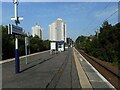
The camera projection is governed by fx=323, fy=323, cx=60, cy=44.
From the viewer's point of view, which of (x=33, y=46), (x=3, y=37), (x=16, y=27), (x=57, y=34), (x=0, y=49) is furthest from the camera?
(x=57, y=34)

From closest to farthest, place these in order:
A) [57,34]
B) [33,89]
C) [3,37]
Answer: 1. [33,89]
2. [3,37]
3. [57,34]

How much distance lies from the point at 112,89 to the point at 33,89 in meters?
3.13

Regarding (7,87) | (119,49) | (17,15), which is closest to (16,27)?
(17,15)

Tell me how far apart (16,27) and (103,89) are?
8781 mm

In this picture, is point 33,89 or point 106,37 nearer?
point 33,89

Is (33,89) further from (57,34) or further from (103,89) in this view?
(57,34)

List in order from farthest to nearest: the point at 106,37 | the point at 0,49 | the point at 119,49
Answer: the point at 106,37 → the point at 0,49 → the point at 119,49

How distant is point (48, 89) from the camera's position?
12508 millimetres

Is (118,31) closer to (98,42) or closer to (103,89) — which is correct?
(98,42)

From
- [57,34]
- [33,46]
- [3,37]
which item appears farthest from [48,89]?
[57,34]

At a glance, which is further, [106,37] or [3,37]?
[106,37]

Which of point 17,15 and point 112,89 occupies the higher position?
point 17,15

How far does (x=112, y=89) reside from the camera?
42.1 feet

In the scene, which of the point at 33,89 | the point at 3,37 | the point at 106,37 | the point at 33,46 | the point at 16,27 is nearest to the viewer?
the point at 33,89
